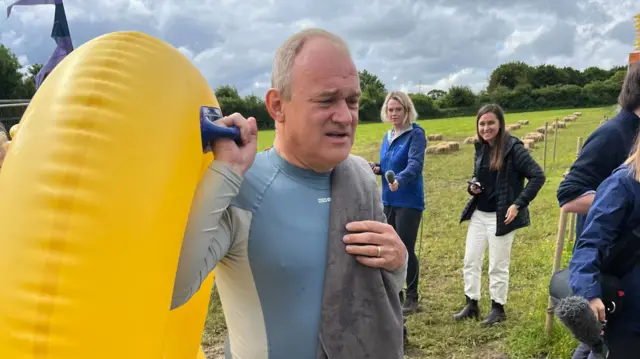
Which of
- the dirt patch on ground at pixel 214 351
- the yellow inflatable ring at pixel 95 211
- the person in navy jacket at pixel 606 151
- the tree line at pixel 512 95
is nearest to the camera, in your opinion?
the yellow inflatable ring at pixel 95 211

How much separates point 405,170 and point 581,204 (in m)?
2.14

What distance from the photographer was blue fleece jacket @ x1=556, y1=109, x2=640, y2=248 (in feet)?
9.65

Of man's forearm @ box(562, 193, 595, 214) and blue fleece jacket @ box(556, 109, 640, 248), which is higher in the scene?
blue fleece jacket @ box(556, 109, 640, 248)

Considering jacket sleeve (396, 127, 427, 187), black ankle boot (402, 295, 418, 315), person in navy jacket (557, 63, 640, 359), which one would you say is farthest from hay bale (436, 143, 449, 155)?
person in navy jacket (557, 63, 640, 359)

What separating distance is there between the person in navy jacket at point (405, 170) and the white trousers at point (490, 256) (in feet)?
1.83

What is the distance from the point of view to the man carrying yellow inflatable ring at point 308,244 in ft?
4.88

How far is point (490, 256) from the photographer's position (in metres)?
4.94

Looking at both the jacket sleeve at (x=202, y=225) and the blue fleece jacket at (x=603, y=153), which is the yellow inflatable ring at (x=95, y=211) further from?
the blue fleece jacket at (x=603, y=153)

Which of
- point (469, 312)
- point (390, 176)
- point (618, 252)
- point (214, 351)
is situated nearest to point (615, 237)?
point (618, 252)

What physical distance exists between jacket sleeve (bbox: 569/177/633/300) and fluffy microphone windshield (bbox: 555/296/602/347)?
0.38ft

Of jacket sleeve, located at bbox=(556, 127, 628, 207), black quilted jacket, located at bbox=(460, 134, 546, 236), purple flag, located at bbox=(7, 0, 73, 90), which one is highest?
purple flag, located at bbox=(7, 0, 73, 90)

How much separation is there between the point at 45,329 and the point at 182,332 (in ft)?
1.65

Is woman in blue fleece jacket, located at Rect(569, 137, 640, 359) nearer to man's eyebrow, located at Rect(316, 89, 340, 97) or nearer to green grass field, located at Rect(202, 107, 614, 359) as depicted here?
man's eyebrow, located at Rect(316, 89, 340, 97)

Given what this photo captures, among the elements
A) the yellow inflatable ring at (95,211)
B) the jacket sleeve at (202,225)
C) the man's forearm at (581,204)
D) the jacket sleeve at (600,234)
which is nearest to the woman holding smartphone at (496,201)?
the man's forearm at (581,204)
